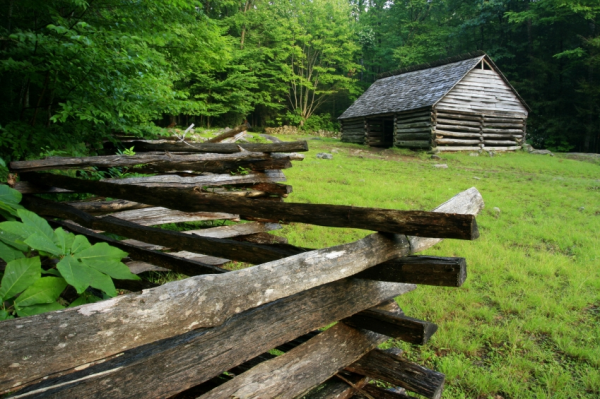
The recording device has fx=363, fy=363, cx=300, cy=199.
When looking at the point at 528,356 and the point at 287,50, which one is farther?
the point at 287,50

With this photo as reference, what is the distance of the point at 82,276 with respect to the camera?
1215 millimetres

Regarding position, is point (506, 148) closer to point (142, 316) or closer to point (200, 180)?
point (200, 180)

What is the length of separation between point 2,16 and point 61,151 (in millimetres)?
2326

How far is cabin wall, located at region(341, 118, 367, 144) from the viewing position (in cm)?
2339

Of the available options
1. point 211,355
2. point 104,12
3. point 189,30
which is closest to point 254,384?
point 211,355

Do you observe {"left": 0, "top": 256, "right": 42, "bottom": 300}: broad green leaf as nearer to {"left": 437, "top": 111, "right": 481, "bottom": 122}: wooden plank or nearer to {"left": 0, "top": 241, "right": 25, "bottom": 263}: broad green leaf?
{"left": 0, "top": 241, "right": 25, "bottom": 263}: broad green leaf

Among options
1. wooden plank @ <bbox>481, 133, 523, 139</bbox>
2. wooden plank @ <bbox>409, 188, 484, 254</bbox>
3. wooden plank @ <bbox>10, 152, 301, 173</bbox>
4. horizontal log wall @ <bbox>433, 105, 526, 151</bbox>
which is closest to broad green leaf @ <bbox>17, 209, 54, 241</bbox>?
wooden plank @ <bbox>409, 188, 484, 254</bbox>

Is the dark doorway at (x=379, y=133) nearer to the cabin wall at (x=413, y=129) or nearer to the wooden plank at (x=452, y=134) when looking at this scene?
the cabin wall at (x=413, y=129)

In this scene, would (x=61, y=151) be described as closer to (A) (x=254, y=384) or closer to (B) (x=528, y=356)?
(A) (x=254, y=384)

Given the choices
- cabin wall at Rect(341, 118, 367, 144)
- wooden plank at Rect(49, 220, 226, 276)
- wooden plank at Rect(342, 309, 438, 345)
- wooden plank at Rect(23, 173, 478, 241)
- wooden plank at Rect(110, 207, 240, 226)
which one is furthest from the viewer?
cabin wall at Rect(341, 118, 367, 144)

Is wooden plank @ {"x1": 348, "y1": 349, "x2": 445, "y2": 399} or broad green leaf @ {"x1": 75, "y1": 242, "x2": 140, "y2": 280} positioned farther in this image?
wooden plank @ {"x1": 348, "y1": 349, "x2": 445, "y2": 399}

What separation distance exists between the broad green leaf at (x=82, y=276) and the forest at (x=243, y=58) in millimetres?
3492

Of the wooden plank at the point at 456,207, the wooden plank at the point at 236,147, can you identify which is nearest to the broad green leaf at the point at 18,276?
the wooden plank at the point at 456,207

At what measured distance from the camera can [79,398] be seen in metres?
1.05
